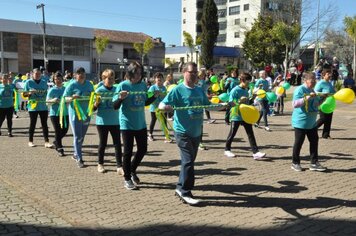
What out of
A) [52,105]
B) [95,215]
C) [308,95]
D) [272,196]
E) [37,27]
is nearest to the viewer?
[95,215]

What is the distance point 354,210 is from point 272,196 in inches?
47.1

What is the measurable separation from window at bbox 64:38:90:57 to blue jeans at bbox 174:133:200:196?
6089 centimetres

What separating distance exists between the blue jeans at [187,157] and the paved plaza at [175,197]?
0.29m

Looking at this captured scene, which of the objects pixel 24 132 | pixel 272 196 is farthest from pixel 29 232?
pixel 24 132

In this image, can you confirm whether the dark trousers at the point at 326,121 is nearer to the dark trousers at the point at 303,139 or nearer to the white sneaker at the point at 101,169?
the dark trousers at the point at 303,139

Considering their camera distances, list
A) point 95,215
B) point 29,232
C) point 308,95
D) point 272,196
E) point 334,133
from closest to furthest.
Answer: point 29,232 → point 95,215 → point 272,196 → point 308,95 → point 334,133

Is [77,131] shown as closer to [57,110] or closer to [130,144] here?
[57,110]

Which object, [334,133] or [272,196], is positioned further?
[334,133]

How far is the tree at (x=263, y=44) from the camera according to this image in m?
43.1

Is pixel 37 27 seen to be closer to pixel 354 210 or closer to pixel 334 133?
pixel 334 133

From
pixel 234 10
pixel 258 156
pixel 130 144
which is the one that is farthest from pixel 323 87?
pixel 234 10

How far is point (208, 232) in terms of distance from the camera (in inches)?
193

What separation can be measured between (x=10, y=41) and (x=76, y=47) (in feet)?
34.5

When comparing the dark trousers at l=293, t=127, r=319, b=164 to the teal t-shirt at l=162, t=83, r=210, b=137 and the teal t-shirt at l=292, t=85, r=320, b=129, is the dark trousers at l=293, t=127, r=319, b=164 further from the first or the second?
the teal t-shirt at l=162, t=83, r=210, b=137
